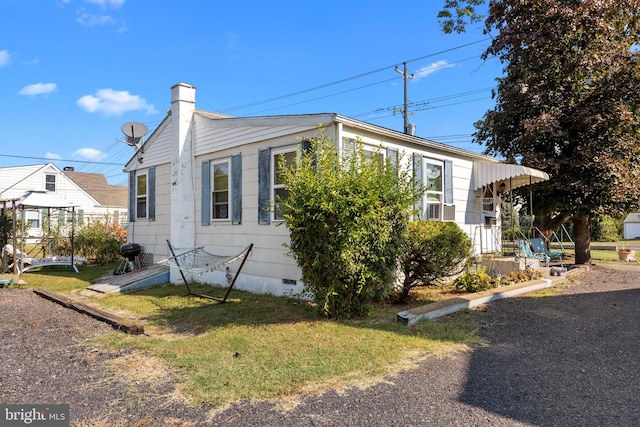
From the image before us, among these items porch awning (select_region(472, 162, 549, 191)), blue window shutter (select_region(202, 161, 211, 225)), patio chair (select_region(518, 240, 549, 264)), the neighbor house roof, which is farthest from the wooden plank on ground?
the neighbor house roof

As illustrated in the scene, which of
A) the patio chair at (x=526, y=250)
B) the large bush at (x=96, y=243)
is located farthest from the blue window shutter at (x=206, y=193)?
the patio chair at (x=526, y=250)

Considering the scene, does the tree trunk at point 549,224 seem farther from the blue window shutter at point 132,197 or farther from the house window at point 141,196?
the blue window shutter at point 132,197

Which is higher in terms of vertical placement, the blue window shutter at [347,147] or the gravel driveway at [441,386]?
the blue window shutter at [347,147]

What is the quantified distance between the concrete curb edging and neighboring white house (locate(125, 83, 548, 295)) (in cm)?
220

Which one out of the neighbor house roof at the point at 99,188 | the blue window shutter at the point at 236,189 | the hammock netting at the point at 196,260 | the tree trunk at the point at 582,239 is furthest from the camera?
the neighbor house roof at the point at 99,188

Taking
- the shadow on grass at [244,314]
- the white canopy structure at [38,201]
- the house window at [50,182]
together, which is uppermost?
the house window at [50,182]

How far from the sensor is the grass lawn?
11.8ft

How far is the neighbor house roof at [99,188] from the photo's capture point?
96.0ft

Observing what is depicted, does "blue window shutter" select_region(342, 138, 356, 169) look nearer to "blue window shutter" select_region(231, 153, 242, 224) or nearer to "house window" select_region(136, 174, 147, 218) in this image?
"blue window shutter" select_region(231, 153, 242, 224)

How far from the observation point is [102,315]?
6.19 meters

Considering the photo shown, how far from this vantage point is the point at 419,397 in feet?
10.6

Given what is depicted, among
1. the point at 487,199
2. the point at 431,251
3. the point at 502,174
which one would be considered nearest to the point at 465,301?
the point at 431,251

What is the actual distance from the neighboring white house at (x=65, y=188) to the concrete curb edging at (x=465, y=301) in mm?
18426

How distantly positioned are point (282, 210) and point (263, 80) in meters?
15.4
